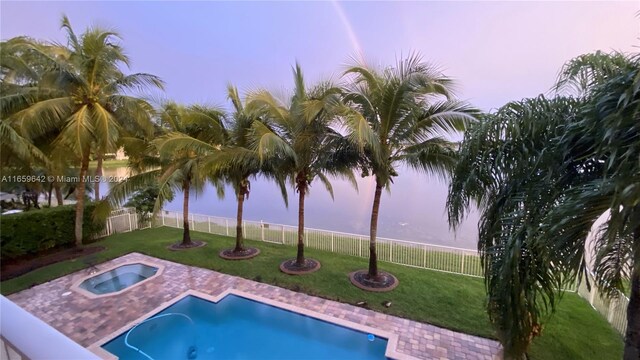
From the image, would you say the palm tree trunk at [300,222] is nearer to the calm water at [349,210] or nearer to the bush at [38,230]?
the calm water at [349,210]

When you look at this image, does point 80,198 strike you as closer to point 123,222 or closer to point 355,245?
point 123,222

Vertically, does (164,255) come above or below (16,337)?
below

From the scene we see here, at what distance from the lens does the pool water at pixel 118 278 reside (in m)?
7.20

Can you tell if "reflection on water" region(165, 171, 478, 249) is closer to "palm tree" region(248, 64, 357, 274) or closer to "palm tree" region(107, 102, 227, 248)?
"palm tree" region(107, 102, 227, 248)

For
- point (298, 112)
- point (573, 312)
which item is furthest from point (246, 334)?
point (573, 312)

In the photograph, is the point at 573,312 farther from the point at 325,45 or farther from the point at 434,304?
the point at 325,45

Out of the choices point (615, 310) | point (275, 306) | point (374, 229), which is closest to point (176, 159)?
point (275, 306)

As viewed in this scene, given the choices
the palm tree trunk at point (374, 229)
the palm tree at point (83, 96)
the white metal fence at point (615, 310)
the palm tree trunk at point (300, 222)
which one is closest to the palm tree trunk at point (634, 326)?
the white metal fence at point (615, 310)

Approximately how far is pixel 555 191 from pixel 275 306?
5.62 metres

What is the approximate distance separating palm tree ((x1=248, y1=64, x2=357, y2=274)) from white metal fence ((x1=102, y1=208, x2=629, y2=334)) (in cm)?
151

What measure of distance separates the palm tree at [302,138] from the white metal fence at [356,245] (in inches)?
59.4

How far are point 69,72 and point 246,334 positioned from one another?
9032 millimetres

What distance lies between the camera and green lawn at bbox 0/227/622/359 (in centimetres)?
485

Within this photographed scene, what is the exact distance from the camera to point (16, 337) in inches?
36.2
